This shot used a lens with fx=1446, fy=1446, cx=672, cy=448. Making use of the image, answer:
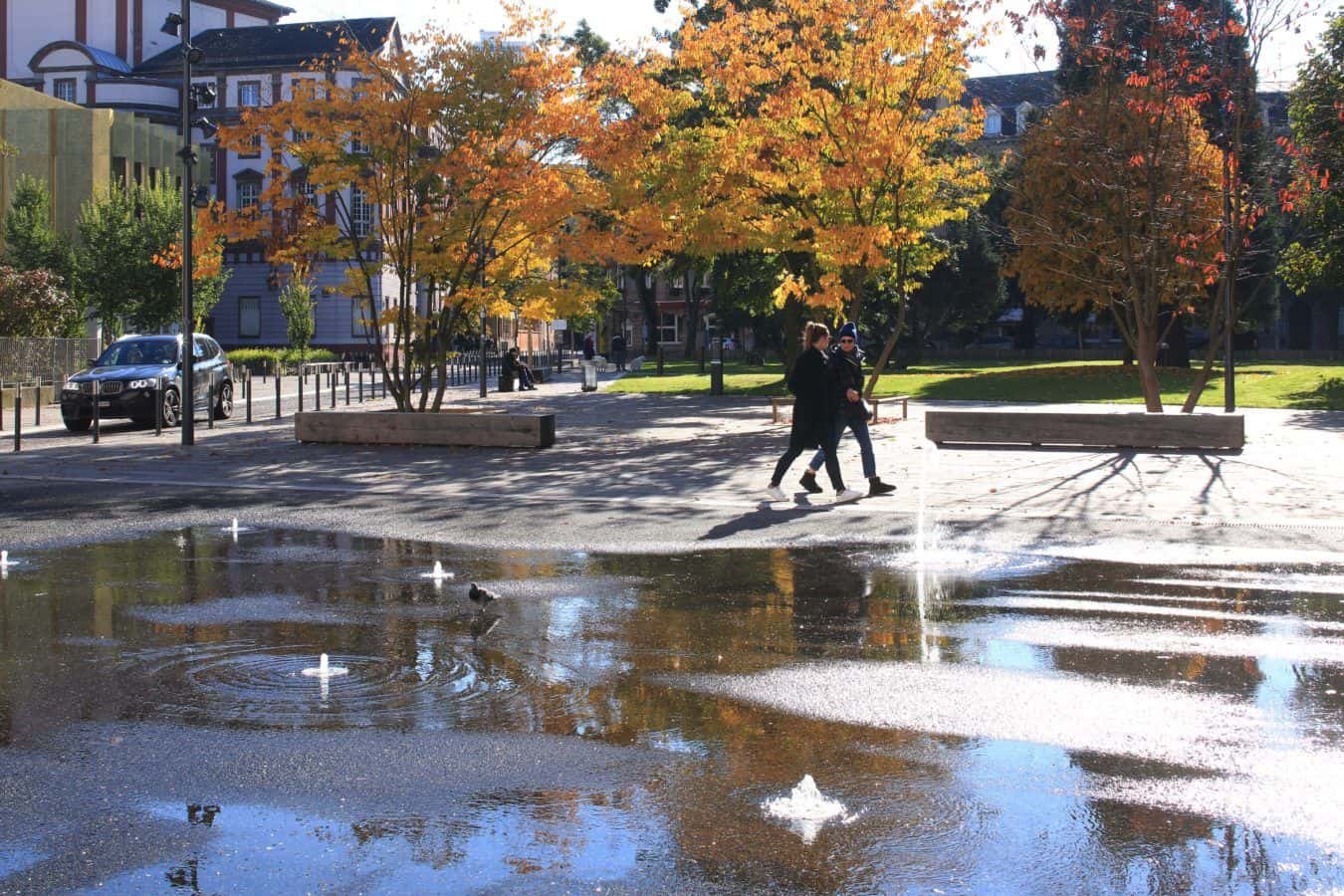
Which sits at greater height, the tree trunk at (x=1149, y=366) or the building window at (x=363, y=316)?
the building window at (x=363, y=316)

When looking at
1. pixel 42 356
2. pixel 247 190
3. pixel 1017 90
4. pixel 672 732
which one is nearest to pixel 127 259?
pixel 42 356

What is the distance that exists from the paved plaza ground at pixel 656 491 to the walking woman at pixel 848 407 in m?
0.33

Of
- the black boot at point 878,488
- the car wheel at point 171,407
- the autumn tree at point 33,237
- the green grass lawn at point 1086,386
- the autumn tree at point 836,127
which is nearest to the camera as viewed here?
the black boot at point 878,488

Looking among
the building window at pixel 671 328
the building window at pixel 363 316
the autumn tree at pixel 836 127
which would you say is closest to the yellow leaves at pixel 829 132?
the autumn tree at pixel 836 127

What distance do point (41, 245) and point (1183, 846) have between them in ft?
181

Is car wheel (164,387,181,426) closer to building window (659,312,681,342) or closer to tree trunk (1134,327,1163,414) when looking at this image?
tree trunk (1134,327,1163,414)

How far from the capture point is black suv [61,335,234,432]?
85.1 ft

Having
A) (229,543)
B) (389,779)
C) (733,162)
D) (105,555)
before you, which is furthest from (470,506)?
(733,162)

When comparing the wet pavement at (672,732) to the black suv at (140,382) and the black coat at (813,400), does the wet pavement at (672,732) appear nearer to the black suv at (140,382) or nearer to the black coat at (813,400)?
the black coat at (813,400)

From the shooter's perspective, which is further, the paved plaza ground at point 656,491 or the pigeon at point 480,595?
the paved plaza ground at point 656,491

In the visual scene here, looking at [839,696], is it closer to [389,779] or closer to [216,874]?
[389,779]

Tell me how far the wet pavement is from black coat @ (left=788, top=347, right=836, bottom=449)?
5.53m

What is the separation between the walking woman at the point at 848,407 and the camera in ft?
51.3

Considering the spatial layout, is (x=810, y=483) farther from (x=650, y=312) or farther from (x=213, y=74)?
(x=650, y=312)
